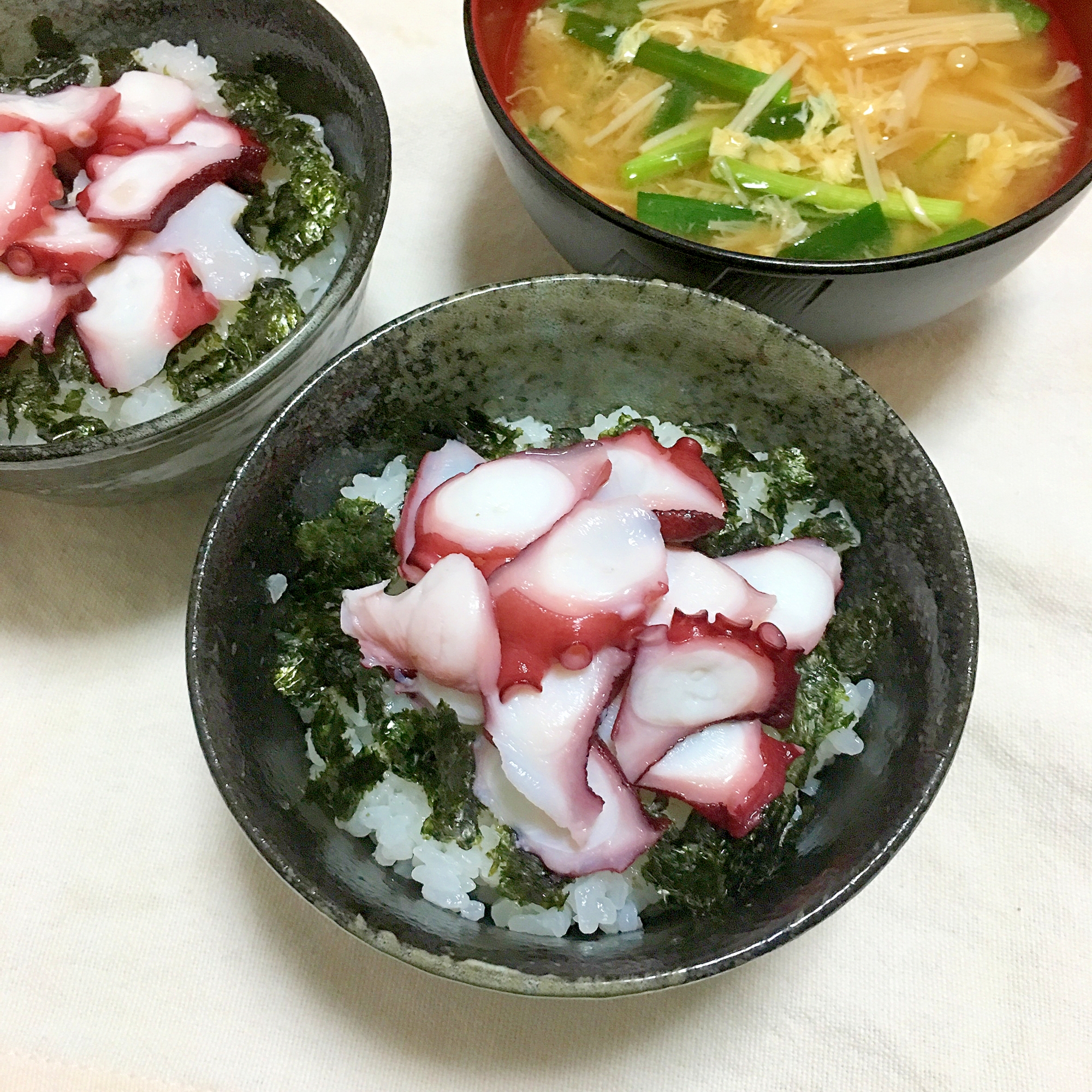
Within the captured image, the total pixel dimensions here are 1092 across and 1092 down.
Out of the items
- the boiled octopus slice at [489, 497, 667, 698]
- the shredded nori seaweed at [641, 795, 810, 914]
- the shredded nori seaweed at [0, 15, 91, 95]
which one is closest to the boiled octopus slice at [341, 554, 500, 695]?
the boiled octopus slice at [489, 497, 667, 698]

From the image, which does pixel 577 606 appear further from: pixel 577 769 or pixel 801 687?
pixel 801 687

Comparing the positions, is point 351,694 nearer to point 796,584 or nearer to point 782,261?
point 796,584

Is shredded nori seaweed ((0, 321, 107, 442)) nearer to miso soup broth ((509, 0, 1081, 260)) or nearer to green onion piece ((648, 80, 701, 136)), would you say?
miso soup broth ((509, 0, 1081, 260))

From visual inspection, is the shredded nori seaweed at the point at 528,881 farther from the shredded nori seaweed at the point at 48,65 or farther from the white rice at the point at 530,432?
the shredded nori seaweed at the point at 48,65

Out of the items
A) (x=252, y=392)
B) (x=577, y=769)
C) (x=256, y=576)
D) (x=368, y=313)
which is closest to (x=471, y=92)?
(x=368, y=313)

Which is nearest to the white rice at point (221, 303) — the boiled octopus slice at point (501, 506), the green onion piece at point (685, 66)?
the boiled octopus slice at point (501, 506)

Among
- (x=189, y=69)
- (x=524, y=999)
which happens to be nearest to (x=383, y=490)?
(x=524, y=999)
